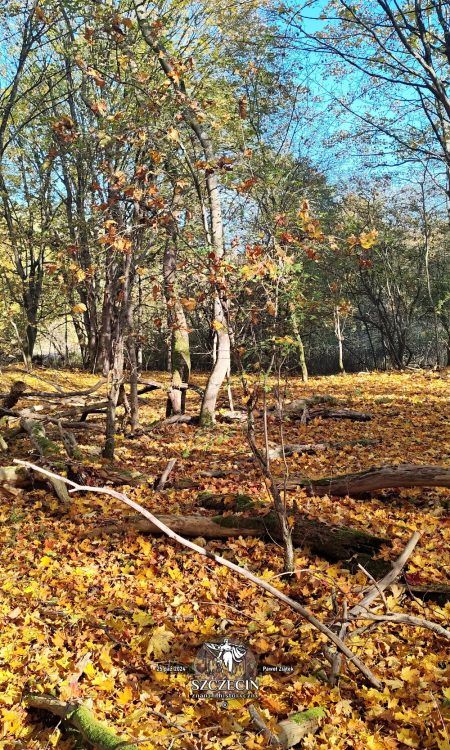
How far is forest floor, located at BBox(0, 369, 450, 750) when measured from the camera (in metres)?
2.83

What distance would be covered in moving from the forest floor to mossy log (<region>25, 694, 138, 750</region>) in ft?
0.27

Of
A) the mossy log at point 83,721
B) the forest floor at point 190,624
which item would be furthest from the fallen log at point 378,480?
the mossy log at point 83,721

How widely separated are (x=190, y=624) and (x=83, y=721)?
1.09 metres

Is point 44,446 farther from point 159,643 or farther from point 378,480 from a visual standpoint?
point 378,480

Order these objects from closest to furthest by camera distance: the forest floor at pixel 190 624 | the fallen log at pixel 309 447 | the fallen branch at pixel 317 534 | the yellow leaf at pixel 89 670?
the forest floor at pixel 190 624
the yellow leaf at pixel 89 670
the fallen branch at pixel 317 534
the fallen log at pixel 309 447

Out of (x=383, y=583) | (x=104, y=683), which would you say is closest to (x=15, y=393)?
(x=104, y=683)

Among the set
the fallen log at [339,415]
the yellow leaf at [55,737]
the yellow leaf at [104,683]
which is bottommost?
the yellow leaf at [55,737]

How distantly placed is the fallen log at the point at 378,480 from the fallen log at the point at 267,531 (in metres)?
0.69

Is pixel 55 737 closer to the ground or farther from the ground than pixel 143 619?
closer to the ground

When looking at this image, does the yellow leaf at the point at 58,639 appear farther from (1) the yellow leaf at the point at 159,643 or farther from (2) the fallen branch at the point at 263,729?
(2) the fallen branch at the point at 263,729

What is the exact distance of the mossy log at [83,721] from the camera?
2.63 meters

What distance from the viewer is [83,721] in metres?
2.80

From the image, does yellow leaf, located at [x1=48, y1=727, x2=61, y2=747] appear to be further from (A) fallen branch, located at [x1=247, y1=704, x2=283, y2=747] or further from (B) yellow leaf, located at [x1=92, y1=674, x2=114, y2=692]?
(A) fallen branch, located at [x1=247, y1=704, x2=283, y2=747]

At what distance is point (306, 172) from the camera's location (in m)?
17.7
